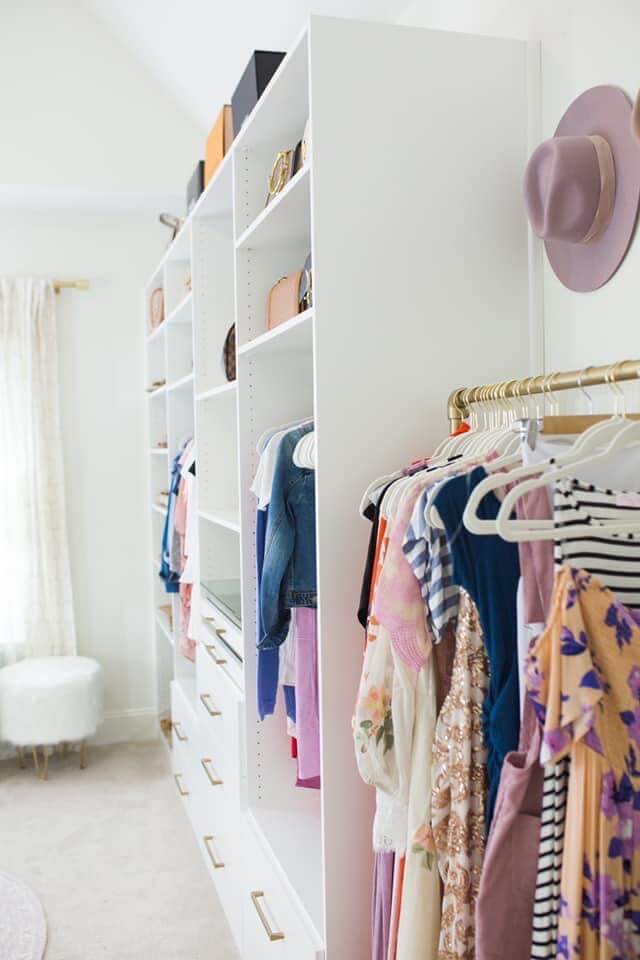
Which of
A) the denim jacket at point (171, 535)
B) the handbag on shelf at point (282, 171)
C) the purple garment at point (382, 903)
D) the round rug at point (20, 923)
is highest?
the handbag on shelf at point (282, 171)

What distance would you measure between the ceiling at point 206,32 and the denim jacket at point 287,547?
4.21ft

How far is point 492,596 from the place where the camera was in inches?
49.4

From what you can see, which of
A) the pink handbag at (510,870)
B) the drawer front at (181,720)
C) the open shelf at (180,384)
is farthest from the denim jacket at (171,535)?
the pink handbag at (510,870)

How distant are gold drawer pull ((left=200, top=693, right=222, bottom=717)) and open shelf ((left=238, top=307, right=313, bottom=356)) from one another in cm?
108

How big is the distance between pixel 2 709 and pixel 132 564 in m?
0.90

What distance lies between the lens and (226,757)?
2.50 metres

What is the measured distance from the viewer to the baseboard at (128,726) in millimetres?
4242

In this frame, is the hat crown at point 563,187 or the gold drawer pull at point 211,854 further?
the gold drawer pull at point 211,854

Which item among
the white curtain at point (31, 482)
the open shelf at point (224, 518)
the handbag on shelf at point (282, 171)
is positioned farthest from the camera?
the white curtain at point (31, 482)

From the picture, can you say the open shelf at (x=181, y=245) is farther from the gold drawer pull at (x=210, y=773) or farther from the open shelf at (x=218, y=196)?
the gold drawer pull at (x=210, y=773)

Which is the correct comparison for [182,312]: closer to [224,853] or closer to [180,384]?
[180,384]

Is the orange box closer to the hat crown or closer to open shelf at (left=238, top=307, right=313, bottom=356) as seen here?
open shelf at (left=238, top=307, right=313, bottom=356)

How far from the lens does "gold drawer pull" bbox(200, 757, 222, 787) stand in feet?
8.59

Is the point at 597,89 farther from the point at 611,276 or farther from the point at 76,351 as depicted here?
the point at 76,351
